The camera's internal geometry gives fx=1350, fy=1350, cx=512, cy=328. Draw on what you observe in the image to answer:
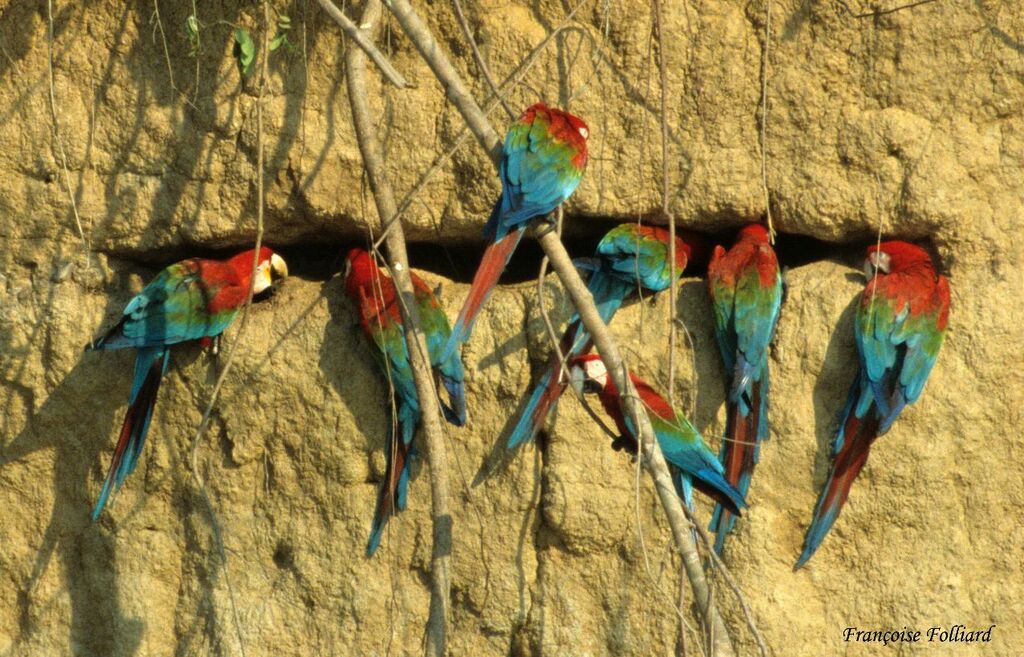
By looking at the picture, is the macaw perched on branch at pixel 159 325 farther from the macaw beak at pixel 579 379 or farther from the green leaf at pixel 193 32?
the macaw beak at pixel 579 379

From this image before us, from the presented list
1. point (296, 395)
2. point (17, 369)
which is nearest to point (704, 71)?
point (296, 395)

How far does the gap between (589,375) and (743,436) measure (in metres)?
0.36

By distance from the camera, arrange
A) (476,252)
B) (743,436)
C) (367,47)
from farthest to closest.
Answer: (476,252), (743,436), (367,47)

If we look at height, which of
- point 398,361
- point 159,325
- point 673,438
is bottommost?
point 673,438

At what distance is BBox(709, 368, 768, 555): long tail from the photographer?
2.85m

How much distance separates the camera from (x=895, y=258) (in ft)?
9.40

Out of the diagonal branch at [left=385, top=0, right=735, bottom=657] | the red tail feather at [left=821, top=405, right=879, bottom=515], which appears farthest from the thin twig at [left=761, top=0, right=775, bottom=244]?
the diagonal branch at [left=385, top=0, right=735, bottom=657]

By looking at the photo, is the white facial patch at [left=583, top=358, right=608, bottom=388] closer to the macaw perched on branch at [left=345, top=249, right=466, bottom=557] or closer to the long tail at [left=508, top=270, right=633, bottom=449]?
the long tail at [left=508, top=270, right=633, bottom=449]

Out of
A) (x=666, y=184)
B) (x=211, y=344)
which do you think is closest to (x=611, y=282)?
(x=666, y=184)

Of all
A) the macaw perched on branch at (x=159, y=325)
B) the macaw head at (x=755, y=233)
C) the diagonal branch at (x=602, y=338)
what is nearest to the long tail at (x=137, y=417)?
the macaw perched on branch at (x=159, y=325)

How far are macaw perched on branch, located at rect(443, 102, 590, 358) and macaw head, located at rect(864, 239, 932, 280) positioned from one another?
0.66 metres

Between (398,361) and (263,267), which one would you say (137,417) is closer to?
(263,267)

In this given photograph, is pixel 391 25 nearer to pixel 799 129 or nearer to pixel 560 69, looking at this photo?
pixel 560 69

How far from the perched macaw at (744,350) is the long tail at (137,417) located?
123 centimetres
